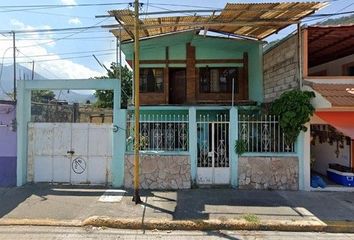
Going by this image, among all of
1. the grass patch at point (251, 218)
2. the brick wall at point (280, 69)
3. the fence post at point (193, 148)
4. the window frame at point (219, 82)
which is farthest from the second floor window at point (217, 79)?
the grass patch at point (251, 218)

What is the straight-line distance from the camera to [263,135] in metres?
10.3

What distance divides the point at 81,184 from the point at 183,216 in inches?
169

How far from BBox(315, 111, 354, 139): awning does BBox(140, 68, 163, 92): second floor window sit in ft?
25.7

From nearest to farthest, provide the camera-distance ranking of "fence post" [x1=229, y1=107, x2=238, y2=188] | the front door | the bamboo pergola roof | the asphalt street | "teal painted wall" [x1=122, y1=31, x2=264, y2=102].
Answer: the asphalt street, the bamboo pergola roof, "fence post" [x1=229, y1=107, x2=238, y2=188], "teal painted wall" [x1=122, y1=31, x2=264, y2=102], the front door

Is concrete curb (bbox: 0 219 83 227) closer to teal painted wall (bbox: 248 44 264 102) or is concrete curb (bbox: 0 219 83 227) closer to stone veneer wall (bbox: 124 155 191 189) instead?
stone veneer wall (bbox: 124 155 191 189)

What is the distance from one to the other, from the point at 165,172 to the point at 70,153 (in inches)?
119

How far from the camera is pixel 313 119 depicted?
1038cm

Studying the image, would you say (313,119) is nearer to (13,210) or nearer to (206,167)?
(206,167)

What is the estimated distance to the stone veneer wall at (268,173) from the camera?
33.2 feet

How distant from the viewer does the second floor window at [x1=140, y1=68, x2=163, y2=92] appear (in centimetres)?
1587

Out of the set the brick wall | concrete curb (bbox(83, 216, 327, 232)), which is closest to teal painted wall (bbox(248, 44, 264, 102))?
the brick wall

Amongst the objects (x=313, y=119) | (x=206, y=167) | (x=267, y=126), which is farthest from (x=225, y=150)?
(x=313, y=119)

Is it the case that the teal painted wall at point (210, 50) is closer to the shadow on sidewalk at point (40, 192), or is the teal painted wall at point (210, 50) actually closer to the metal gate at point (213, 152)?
the metal gate at point (213, 152)

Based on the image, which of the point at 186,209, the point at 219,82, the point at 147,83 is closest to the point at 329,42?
the point at 219,82
